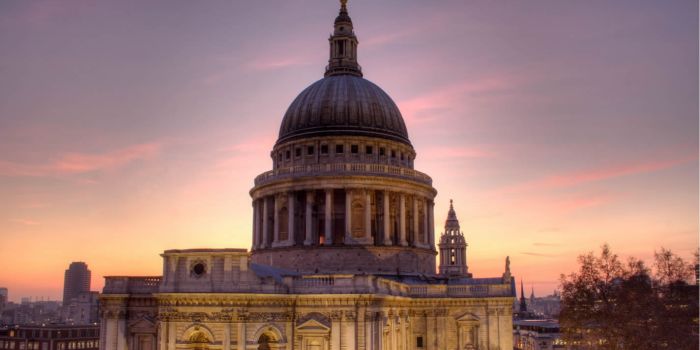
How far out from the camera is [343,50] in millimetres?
78250

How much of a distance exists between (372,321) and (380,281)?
354cm

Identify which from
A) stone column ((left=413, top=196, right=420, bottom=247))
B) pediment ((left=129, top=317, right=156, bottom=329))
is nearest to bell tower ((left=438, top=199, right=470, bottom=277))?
stone column ((left=413, top=196, right=420, bottom=247))

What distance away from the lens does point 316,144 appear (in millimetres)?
71188

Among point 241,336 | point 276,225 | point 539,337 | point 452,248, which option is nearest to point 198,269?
point 241,336

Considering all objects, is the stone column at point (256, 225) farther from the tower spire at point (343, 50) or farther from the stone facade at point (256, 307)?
the stone facade at point (256, 307)

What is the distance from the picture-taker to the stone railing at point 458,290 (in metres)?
61.8

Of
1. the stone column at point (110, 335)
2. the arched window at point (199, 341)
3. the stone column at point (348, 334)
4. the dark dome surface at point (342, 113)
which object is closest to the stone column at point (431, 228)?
the dark dome surface at point (342, 113)

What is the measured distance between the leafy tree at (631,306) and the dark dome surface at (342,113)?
989 inches

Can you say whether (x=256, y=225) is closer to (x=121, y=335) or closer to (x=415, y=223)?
(x=415, y=223)

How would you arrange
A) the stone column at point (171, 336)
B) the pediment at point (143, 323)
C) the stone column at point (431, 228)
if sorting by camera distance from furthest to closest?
1. the stone column at point (431, 228)
2. the pediment at point (143, 323)
3. the stone column at point (171, 336)

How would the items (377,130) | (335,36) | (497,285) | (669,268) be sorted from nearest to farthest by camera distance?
(669,268) → (497,285) → (377,130) → (335,36)

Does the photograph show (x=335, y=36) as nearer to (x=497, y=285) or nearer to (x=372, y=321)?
(x=497, y=285)

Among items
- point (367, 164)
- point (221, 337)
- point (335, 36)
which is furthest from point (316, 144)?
point (221, 337)

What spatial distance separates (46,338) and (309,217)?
106m
